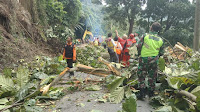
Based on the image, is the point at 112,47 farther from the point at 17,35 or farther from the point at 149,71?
the point at 17,35

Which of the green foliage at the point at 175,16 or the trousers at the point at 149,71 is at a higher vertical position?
the green foliage at the point at 175,16

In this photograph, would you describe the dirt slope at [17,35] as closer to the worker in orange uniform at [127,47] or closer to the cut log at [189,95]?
the worker in orange uniform at [127,47]

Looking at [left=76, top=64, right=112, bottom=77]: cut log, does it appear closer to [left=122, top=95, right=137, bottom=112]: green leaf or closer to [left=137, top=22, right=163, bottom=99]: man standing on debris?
[left=137, top=22, right=163, bottom=99]: man standing on debris

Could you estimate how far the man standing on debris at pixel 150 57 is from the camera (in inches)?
145

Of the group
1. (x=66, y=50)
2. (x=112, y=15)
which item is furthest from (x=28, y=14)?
(x=112, y=15)

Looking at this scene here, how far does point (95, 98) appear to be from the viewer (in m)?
3.68

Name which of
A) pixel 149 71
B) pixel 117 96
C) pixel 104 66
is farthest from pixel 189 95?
pixel 104 66

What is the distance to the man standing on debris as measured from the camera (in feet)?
12.0

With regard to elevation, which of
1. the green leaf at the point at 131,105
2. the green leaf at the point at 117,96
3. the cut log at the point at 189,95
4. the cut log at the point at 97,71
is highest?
the green leaf at the point at 131,105

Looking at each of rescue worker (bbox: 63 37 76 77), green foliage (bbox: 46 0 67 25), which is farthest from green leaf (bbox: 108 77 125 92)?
green foliage (bbox: 46 0 67 25)

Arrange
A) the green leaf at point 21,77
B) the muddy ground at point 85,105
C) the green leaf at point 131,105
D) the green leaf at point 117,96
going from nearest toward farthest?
the green leaf at point 131,105 → the muddy ground at point 85,105 → the green leaf at point 117,96 → the green leaf at point 21,77

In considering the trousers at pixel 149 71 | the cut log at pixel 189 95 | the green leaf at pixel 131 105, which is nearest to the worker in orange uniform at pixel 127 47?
the trousers at pixel 149 71

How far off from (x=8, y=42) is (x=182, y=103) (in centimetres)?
678

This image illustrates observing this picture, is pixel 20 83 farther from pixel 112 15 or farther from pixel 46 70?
pixel 112 15
